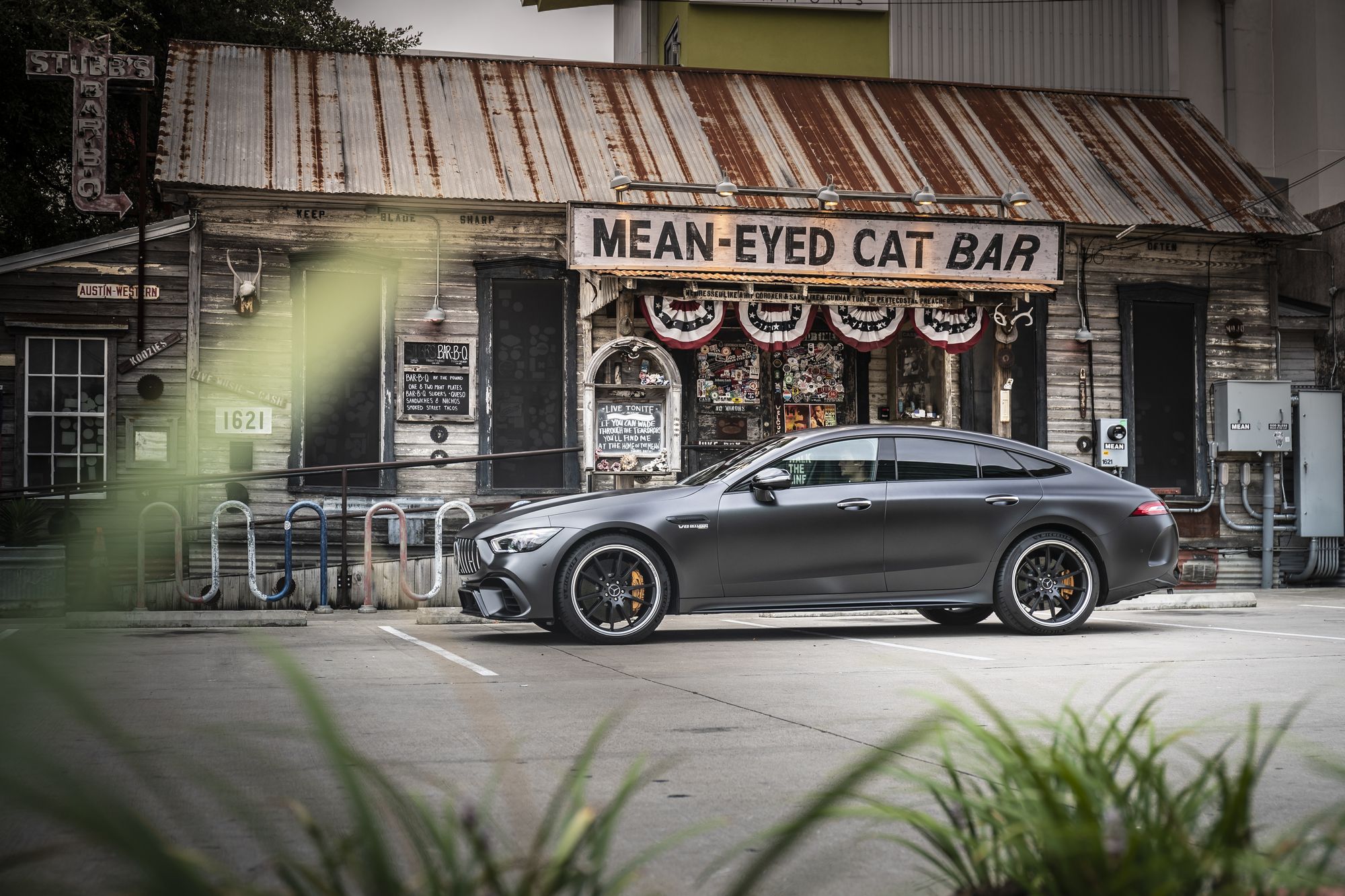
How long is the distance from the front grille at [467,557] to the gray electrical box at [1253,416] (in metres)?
11.7

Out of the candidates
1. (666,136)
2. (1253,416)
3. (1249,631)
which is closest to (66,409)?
(666,136)

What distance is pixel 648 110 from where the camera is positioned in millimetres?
18141

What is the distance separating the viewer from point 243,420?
15.4m

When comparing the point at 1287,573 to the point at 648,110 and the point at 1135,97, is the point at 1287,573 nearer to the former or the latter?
the point at 1135,97

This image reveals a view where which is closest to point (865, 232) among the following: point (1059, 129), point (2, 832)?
point (1059, 129)

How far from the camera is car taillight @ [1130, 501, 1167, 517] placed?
1039cm

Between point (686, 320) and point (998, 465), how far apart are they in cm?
583

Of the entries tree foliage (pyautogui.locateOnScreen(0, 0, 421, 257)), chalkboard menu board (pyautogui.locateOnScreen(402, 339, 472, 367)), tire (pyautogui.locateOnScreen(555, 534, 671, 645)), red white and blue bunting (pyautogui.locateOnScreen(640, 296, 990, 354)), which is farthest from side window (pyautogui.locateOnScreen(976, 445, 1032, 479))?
tree foliage (pyautogui.locateOnScreen(0, 0, 421, 257))

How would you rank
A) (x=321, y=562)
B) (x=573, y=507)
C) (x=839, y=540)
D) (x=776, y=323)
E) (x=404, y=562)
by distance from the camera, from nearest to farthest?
(x=573, y=507)
(x=839, y=540)
(x=321, y=562)
(x=404, y=562)
(x=776, y=323)

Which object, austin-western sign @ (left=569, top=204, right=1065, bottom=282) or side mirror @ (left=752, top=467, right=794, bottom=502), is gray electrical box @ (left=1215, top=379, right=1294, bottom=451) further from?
side mirror @ (left=752, top=467, right=794, bottom=502)

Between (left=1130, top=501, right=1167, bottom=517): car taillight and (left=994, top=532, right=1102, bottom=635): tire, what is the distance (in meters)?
0.48

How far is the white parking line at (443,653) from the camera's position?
7984 mm

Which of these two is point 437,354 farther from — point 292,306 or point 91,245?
point 91,245

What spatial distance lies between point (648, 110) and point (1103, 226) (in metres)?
6.17
